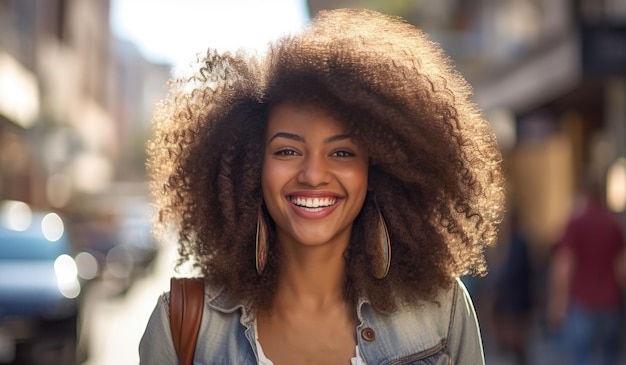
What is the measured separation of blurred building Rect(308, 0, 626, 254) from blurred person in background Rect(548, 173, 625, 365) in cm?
107

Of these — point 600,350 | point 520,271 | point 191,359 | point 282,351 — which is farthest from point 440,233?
point 520,271

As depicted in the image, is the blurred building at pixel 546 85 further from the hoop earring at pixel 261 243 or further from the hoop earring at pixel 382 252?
the hoop earring at pixel 261 243

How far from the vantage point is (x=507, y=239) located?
30.3 ft

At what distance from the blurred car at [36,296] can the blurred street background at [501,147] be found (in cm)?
2

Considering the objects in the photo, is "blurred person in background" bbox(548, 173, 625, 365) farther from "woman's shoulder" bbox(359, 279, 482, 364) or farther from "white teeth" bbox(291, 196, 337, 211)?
"white teeth" bbox(291, 196, 337, 211)

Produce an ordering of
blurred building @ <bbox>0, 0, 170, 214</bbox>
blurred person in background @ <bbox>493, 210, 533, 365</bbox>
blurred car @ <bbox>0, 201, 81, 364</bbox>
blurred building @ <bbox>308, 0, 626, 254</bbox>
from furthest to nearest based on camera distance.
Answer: blurred building @ <bbox>0, 0, 170, 214</bbox> < blurred building @ <bbox>308, 0, 626, 254</bbox> < blurred car @ <bbox>0, 201, 81, 364</bbox> < blurred person in background @ <bbox>493, 210, 533, 365</bbox>

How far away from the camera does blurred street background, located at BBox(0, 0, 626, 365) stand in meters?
10.2

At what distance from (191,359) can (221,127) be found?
72 cm

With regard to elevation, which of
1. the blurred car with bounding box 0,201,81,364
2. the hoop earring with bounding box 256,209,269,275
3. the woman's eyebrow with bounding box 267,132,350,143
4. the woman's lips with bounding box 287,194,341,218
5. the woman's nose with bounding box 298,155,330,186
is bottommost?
the blurred car with bounding box 0,201,81,364

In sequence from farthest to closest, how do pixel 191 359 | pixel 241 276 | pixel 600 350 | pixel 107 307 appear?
1. pixel 107 307
2. pixel 600 350
3. pixel 241 276
4. pixel 191 359

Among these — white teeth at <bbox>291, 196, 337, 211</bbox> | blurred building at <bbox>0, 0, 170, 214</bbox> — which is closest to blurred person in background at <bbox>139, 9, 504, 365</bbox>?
white teeth at <bbox>291, 196, 337, 211</bbox>

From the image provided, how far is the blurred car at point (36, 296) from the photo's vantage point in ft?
33.0

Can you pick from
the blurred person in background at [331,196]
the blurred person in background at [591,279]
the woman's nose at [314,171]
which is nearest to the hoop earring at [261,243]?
the blurred person in background at [331,196]

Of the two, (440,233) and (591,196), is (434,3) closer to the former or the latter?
(591,196)
